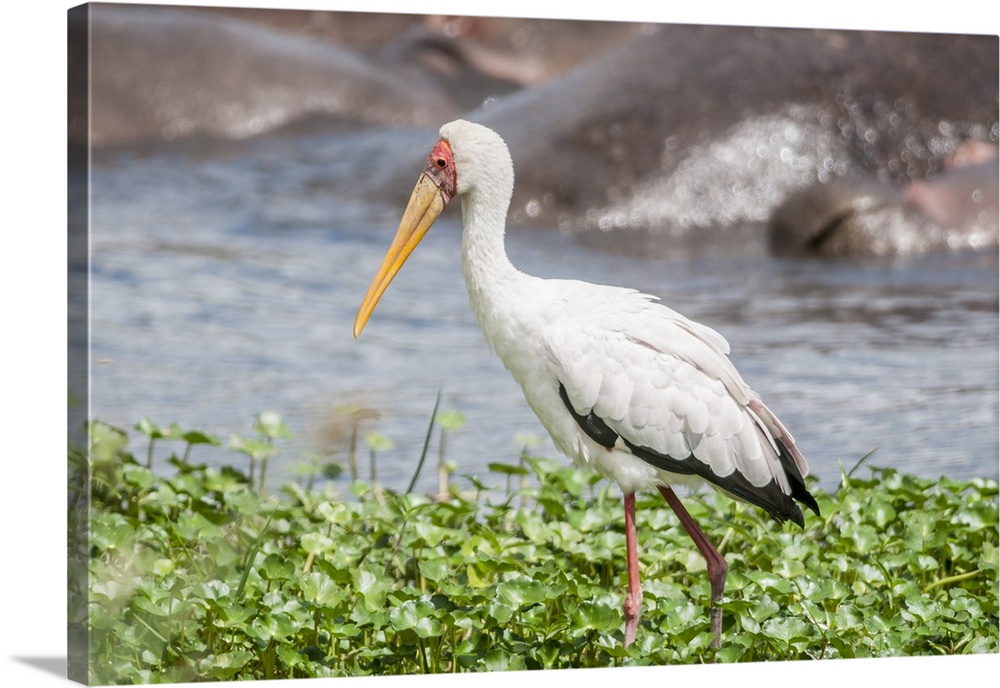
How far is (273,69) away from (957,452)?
4138mm

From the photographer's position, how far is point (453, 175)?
523cm

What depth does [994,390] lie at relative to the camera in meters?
6.42

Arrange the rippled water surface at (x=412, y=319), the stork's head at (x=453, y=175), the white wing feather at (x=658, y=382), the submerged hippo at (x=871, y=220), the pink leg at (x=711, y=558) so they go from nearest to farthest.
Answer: the white wing feather at (x=658, y=382)
the stork's head at (x=453, y=175)
the pink leg at (x=711, y=558)
the rippled water surface at (x=412, y=319)
the submerged hippo at (x=871, y=220)

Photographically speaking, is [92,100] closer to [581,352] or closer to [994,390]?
[581,352]

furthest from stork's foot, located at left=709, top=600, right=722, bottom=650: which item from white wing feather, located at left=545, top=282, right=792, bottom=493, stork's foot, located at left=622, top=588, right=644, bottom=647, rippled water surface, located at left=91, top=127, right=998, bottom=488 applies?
rippled water surface, located at left=91, top=127, right=998, bottom=488

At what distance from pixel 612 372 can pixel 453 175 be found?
874mm

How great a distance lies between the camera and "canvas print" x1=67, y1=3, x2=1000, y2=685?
16.6 ft

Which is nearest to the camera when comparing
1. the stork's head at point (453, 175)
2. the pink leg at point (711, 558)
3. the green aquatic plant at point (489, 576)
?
the green aquatic plant at point (489, 576)

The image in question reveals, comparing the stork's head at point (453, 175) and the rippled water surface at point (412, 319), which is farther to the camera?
the rippled water surface at point (412, 319)

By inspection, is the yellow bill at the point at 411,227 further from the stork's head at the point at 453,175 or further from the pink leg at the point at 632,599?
the pink leg at the point at 632,599

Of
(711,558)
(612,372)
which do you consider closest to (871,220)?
(711,558)

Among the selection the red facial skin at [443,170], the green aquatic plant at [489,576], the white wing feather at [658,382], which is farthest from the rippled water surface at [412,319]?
the white wing feather at [658,382]

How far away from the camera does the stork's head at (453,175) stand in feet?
17.0

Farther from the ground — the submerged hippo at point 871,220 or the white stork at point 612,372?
the submerged hippo at point 871,220
